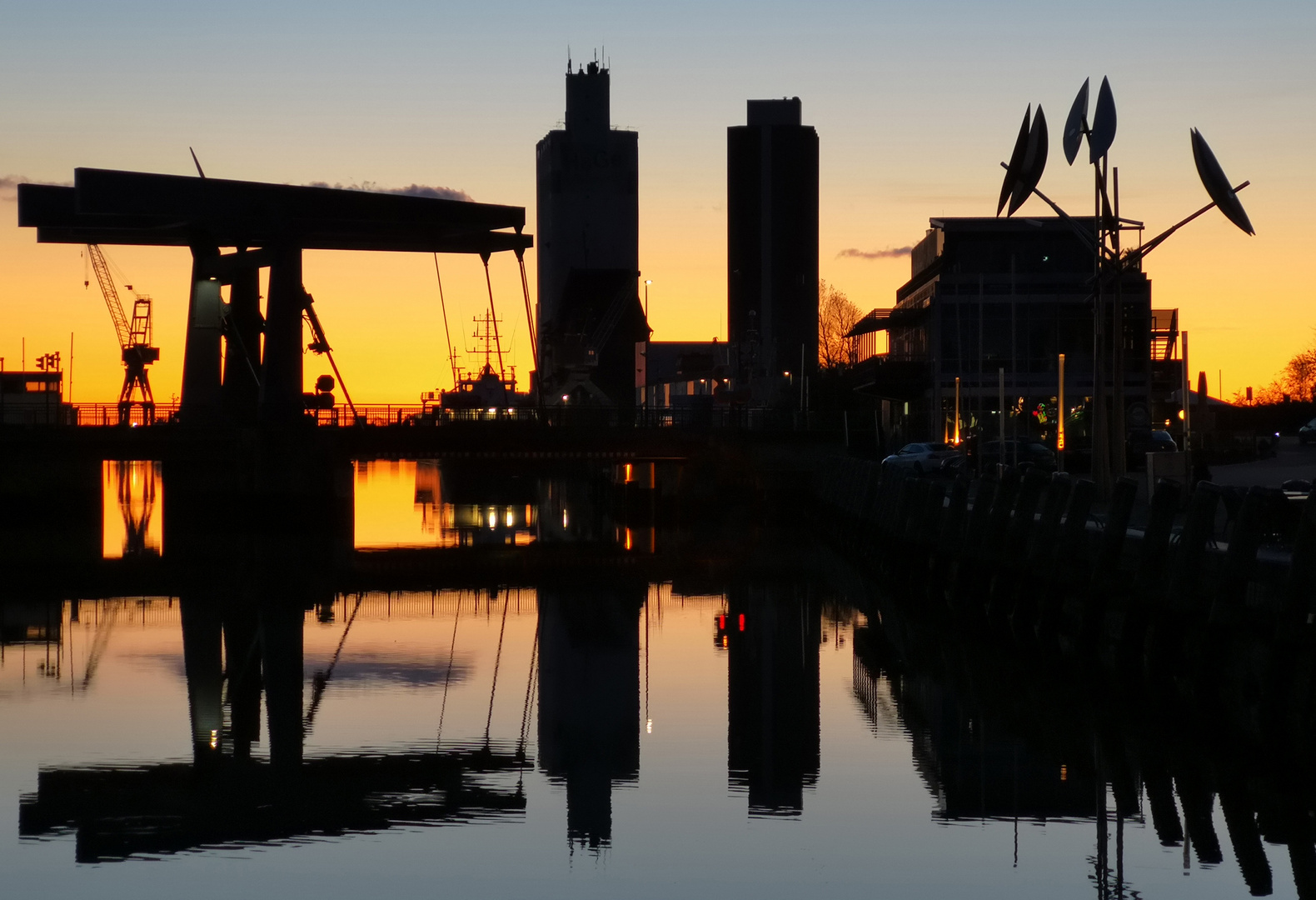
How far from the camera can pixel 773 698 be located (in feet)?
78.1

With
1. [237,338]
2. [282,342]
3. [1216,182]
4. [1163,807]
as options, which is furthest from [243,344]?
[1163,807]

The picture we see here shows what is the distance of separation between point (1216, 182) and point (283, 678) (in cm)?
2706

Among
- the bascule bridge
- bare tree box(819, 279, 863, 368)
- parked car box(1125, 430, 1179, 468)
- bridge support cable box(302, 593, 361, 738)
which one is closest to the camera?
bridge support cable box(302, 593, 361, 738)

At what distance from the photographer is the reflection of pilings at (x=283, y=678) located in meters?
19.6

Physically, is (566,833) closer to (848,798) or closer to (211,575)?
(848,798)

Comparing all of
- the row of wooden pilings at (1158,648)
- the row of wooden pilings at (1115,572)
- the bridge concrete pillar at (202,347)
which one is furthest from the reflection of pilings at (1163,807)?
the bridge concrete pillar at (202,347)

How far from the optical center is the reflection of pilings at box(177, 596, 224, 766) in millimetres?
20375

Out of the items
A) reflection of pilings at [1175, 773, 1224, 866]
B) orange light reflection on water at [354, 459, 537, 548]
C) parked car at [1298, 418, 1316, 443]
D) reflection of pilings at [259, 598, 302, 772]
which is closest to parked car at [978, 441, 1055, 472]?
parked car at [1298, 418, 1316, 443]

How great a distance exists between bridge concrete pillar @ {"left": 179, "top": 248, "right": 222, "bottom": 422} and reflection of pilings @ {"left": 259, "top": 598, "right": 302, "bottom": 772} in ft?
127

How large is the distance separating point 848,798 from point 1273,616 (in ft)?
17.6

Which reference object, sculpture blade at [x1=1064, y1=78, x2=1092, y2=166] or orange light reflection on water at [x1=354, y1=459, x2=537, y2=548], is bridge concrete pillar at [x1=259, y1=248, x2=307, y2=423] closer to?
orange light reflection on water at [x1=354, y1=459, x2=537, y2=548]

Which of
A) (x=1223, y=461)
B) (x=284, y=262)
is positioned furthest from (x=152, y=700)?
(x=1223, y=461)

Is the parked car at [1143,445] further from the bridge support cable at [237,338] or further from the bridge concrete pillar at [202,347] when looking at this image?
the bridge concrete pillar at [202,347]

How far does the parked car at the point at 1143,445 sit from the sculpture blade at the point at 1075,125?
28.6m
